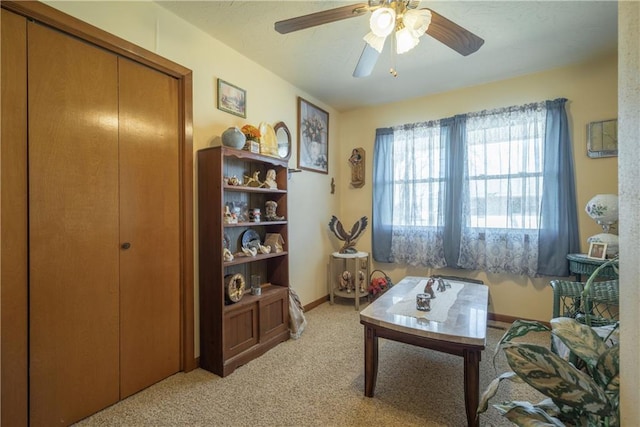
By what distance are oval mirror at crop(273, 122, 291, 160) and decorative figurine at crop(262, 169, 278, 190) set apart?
0.36m

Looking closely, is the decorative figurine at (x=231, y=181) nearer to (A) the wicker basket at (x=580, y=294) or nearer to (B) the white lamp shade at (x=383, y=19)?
(B) the white lamp shade at (x=383, y=19)

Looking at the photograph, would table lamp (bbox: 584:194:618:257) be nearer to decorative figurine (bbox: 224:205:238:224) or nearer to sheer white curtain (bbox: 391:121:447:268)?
sheer white curtain (bbox: 391:121:447:268)

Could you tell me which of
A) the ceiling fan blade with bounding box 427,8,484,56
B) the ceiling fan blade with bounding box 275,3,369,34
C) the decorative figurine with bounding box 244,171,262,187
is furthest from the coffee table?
the ceiling fan blade with bounding box 275,3,369,34

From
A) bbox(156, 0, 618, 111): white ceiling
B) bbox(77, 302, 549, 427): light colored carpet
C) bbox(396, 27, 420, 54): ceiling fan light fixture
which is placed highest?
bbox(156, 0, 618, 111): white ceiling

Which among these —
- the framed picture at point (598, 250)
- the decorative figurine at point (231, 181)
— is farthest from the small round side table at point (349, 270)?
the framed picture at point (598, 250)

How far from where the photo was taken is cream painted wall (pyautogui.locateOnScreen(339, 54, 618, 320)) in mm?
2646

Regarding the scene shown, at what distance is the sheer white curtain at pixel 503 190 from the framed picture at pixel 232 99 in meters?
2.44

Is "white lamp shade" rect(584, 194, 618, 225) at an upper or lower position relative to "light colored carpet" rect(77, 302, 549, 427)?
upper

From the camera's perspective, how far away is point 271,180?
2.63m

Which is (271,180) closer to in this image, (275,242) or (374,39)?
(275,242)

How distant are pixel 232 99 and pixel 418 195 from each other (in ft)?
7.72

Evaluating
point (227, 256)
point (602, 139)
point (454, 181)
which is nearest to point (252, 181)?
point (227, 256)

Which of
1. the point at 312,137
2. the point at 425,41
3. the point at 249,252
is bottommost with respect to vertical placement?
the point at 249,252

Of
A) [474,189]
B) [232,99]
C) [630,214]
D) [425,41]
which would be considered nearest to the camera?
[630,214]
